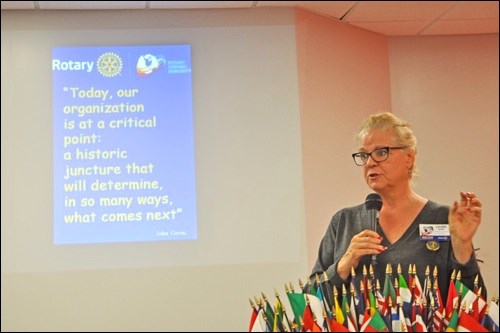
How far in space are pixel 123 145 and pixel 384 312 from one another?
436 centimetres

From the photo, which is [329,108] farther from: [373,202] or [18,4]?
[373,202]

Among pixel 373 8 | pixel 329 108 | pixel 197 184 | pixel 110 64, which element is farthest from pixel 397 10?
pixel 110 64

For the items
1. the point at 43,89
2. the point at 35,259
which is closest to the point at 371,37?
the point at 43,89

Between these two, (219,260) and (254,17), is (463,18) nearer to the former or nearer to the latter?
(254,17)


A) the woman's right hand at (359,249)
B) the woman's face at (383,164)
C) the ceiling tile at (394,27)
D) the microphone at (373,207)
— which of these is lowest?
the woman's right hand at (359,249)

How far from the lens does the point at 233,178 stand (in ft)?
18.7

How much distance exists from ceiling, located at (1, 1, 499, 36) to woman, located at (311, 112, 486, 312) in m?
3.38

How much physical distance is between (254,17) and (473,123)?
7.03ft

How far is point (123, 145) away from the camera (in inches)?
221

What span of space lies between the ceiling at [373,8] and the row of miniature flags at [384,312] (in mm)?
4202

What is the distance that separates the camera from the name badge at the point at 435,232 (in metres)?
2.10

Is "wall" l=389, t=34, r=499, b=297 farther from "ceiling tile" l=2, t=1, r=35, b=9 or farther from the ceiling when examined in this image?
"ceiling tile" l=2, t=1, r=35, b=9

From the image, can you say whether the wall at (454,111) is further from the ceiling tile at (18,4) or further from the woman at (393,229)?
the woman at (393,229)

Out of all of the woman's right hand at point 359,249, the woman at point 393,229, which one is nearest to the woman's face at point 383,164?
the woman at point 393,229
